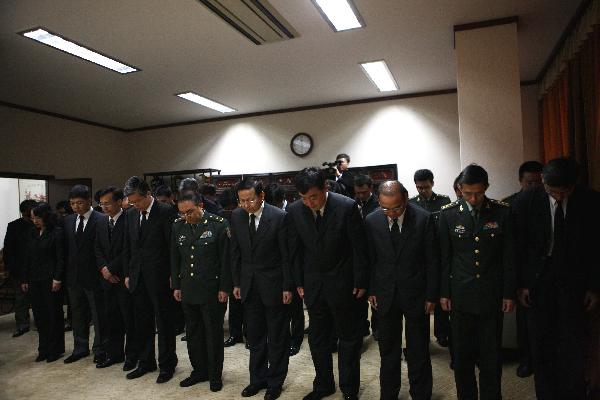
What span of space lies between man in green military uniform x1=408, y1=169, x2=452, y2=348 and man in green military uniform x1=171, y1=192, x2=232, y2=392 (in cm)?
192

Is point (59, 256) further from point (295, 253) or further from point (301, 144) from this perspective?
point (301, 144)

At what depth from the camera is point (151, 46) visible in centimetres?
465

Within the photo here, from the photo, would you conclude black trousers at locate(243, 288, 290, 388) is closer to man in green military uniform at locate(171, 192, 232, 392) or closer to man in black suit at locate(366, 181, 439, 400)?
man in green military uniform at locate(171, 192, 232, 392)

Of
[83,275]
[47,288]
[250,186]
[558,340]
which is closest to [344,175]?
[250,186]

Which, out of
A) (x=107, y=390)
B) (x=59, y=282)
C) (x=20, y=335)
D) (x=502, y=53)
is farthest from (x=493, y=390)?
(x=20, y=335)

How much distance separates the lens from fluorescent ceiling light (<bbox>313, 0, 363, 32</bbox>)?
3809 mm

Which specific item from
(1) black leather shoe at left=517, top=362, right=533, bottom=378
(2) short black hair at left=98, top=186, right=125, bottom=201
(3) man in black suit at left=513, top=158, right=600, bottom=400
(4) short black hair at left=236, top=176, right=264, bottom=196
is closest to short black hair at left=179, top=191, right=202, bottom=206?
(4) short black hair at left=236, top=176, right=264, bottom=196

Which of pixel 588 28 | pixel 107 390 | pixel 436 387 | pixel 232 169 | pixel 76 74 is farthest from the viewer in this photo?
pixel 232 169

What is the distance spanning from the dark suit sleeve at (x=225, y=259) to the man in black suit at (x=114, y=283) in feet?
3.34

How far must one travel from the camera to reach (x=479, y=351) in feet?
8.18

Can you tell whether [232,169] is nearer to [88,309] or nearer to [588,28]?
[88,309]

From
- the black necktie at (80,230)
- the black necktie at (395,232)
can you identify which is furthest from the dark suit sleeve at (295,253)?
the black necktie at (80,230)

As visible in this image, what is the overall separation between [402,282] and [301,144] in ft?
18.6

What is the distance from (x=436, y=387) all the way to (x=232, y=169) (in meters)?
6.40
